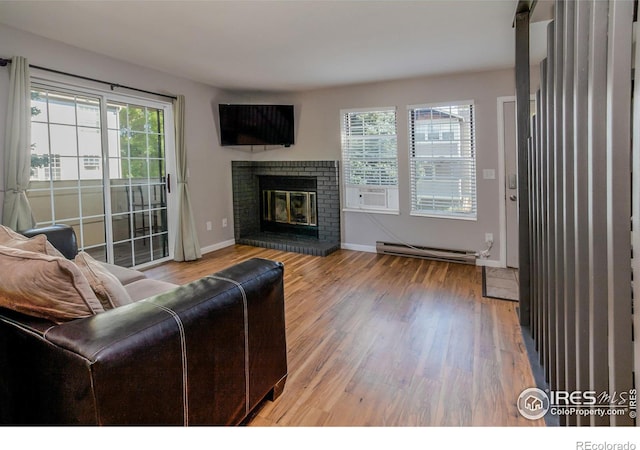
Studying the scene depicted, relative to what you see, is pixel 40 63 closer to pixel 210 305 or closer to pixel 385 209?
pixel 210 305

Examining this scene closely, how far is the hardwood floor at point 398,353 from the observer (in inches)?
74.6

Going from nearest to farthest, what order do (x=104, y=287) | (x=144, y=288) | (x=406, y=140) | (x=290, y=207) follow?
(x=104, y=287) < (x=144, y=288) < (x=406, y=140) < (x=290, y=207)

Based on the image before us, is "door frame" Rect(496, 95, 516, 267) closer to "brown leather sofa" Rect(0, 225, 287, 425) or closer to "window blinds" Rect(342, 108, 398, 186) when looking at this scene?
"window blinds" Rect(342, 108, 398, 186)

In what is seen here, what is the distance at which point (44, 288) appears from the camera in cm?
129

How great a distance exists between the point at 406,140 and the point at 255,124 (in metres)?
2.17

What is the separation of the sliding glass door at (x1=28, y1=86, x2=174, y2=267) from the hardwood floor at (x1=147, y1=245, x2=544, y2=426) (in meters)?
0.63

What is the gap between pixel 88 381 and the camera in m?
1.13

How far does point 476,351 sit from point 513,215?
98.6 inches

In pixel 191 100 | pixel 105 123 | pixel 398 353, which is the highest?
pixel 191 100

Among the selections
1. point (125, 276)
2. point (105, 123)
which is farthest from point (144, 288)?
point (105, 123)

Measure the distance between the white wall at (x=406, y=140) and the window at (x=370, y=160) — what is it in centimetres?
10

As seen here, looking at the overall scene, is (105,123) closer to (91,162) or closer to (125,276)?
(91,162)

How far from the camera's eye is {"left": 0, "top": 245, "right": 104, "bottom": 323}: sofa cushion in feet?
4.26

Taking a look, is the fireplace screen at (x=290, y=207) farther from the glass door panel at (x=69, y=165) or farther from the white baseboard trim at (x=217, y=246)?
the glass door panel at (x=69, y=165)
